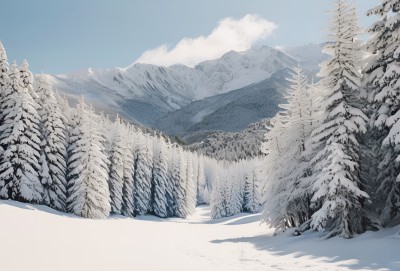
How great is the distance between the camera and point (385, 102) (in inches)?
731

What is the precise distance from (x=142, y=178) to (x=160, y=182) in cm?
664

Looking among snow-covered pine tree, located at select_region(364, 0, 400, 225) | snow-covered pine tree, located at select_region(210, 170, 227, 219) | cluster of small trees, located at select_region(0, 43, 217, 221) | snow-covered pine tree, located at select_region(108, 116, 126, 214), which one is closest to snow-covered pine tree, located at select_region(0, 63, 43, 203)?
cluster of small trees, located at select_region(0, 43, 217, 221)

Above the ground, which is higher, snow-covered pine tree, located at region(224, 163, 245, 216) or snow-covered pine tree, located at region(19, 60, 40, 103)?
snow-covered pine tree, located at region(19, 60, 40, 103)

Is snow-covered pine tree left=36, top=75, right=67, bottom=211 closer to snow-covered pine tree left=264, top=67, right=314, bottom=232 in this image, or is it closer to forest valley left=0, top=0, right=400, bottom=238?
forest valley left=0, top=0, right=400, bottom=238

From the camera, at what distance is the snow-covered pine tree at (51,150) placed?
3941 centimetres

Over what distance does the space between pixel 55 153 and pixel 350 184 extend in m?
32.1

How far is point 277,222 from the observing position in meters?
29.8

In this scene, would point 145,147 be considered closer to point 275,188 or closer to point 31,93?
point 31,93

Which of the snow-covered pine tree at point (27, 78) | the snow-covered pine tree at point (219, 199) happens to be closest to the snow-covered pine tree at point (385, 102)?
the snow-covered pine tree at point (27, 78)

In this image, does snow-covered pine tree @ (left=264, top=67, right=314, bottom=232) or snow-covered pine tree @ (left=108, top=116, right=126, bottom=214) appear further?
snow-covered pine tree @ (left=108, top=116, right=126, bottom=214)

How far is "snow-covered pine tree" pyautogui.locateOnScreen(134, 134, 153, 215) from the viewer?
6219cm

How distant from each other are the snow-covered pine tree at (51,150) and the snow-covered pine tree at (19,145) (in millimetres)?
1076

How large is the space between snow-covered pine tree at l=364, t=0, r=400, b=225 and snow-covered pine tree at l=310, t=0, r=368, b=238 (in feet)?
3.21

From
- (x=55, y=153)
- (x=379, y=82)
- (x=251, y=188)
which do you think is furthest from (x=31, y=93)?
(x=251, y=188)
